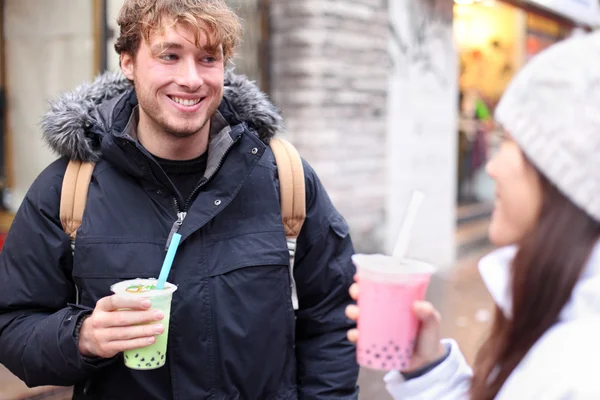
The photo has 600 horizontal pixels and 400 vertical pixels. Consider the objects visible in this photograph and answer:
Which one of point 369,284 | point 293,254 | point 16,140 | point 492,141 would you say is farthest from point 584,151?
point 492,141

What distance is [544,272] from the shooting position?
4.32ft

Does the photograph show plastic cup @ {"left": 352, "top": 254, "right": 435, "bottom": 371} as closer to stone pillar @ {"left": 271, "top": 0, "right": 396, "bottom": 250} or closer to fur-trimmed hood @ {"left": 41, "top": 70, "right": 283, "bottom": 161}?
fur-trimmed hood @ {"left": 41, "top": 70, "right": 283, "bottom": 161}

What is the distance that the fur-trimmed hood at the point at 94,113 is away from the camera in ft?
7.20

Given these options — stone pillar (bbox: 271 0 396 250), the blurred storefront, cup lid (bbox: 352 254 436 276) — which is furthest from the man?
the blurred storefront

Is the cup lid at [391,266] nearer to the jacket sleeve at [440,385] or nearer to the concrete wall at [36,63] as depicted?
the jacket sleeve at [440,385]

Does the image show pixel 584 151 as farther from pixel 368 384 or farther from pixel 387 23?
pixel 387 23

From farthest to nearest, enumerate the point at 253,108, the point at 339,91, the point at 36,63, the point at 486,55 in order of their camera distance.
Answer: the point at 486,55 < the point at 339,91 < the point at 36,63 < the point at 253,108

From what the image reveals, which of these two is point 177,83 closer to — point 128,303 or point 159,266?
point 159,266

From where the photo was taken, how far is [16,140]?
489cm

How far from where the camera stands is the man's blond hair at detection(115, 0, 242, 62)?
2.18 m

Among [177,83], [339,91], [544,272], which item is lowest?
[544,272]

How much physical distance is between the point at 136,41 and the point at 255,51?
12.0ft

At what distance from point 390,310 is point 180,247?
720 millimetres

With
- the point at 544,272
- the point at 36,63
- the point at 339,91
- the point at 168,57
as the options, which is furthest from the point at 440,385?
the point at 339,91
